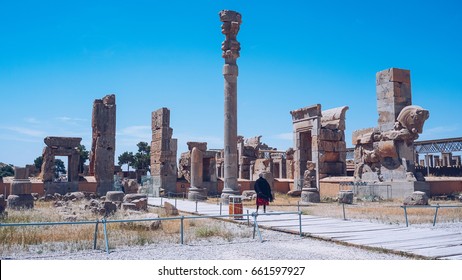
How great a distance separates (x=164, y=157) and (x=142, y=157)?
116ft

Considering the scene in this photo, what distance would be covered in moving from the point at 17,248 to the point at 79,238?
123cm

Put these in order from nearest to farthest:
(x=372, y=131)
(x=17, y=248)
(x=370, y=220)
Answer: (x=17, y=248), (x=370, y=220), (x=372, y=131)

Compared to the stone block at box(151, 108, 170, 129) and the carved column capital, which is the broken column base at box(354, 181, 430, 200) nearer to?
the carved column capital

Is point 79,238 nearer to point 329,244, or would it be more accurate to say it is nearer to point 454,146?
point 329,244

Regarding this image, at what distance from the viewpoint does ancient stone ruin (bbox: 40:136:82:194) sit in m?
24.7

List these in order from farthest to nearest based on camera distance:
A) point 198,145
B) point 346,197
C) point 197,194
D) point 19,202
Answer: point 198,145 < point 197,194 < point 346,197 < point 19,202

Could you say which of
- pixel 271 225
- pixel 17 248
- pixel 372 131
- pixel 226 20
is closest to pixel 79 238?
pixel 17 248

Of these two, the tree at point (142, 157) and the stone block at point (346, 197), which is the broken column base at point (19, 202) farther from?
the tree at point (142, 157)

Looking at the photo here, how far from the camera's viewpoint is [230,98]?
19.6 meters

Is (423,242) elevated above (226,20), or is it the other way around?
(226,20)

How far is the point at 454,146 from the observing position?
3694 cm

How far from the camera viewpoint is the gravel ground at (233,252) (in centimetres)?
723

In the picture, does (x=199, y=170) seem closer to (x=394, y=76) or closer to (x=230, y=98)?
(x=230, y=98)

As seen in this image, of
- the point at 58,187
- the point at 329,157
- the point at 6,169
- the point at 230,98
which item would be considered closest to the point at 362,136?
the point at 329,157
